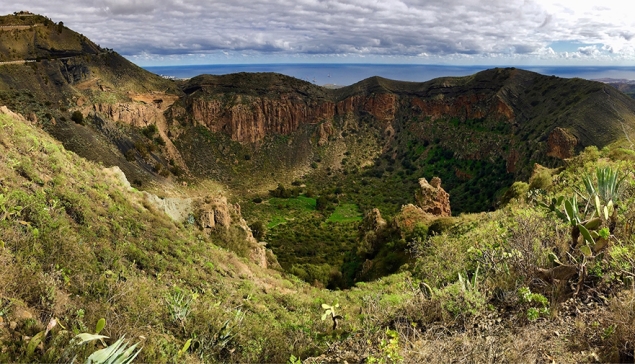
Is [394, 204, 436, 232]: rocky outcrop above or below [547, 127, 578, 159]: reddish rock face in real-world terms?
below

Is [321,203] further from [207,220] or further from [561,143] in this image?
[207,220]

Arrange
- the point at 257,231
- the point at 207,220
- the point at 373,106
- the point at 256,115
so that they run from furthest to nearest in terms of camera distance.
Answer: the point at 373,106 < the point at 256,115 < the point at 257,231 < the point at 207,220

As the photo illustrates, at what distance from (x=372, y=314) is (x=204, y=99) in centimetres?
7629

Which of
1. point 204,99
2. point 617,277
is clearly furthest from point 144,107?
point 617,277

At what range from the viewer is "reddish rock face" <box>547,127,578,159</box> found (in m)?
49.2

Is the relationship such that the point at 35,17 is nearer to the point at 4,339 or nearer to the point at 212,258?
the point at 212,258

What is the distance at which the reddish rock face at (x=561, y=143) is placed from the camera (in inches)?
1935

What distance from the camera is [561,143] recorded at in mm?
50469

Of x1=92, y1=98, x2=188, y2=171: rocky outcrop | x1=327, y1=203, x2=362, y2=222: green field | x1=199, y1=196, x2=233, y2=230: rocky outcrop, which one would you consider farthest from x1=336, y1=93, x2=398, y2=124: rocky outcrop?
x1=199, y1=196, x2=233, y2=230: rocky outcrop

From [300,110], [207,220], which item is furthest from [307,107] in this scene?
[207,220]

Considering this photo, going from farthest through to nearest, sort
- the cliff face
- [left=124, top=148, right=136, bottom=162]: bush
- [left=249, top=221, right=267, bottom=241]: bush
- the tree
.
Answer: the cliff face < the tree < [left=124, top=148, right=136, bottom=162]: bush < [left=249, top=221, right=267, bottom=241]: bush

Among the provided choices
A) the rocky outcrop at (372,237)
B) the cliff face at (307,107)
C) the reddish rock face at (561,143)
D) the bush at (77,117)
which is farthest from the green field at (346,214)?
the bush at (77,117)

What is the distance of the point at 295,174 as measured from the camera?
259 ft

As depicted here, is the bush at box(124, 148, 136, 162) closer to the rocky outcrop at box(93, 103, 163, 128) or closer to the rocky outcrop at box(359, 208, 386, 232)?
the rocky outcrop at box(93, 103, 163, 128)
